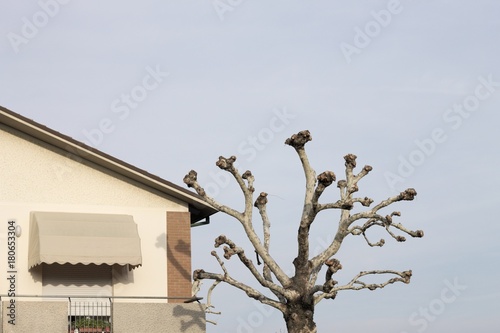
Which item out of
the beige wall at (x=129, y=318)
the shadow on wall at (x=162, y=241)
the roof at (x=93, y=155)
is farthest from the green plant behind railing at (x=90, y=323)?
the roof at (x=93, y=155)

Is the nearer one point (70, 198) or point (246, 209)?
point (246, 209)

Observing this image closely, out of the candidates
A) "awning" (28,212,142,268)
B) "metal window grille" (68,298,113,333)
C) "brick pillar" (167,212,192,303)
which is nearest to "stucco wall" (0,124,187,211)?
"awning" (28,212,142,268)

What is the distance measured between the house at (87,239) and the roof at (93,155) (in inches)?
1.2

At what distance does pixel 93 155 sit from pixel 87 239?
7.93 ft

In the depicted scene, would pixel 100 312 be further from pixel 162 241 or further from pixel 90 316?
pixel 162 241

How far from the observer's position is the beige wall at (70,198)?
24.0 m

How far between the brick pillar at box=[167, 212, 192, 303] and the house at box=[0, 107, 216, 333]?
0.09 feet

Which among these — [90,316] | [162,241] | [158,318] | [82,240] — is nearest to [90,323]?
[90,316]

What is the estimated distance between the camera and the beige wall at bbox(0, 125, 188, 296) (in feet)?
78.7

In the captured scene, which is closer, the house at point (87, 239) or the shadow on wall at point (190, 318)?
the house at point (87, 239)

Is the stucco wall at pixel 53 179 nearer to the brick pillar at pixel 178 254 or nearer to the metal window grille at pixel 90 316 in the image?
the brick pillar at pixel 178 254

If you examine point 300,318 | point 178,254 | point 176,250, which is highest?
point 176,250

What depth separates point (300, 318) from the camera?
2134 centimetres

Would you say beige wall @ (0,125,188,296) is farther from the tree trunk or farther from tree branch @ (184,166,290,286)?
the tree trunk
